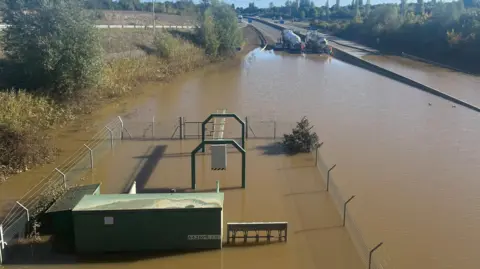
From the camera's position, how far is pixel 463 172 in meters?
16.1

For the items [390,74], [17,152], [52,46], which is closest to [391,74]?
[390,74]

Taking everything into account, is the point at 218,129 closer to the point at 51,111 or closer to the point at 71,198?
the point at 51,111

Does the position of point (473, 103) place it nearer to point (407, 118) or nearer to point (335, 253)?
point (407, 118)

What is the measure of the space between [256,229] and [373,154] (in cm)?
848

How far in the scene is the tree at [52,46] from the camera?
66.5 feet

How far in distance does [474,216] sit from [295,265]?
565 centimetres

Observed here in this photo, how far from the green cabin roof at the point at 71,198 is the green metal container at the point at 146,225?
0.65 metres

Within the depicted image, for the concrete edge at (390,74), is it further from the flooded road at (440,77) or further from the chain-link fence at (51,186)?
the chain-link fence at (51,186)

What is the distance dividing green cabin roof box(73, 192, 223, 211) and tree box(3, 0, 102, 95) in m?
11.7

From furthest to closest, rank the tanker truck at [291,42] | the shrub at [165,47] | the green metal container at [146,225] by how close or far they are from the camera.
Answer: the tanker truck at [291,42] → the shrub at [165,47] → the green metal container at [146,225]

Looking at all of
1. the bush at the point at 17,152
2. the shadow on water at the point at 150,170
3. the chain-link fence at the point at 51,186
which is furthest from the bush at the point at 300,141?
the bush at the point at 17,152

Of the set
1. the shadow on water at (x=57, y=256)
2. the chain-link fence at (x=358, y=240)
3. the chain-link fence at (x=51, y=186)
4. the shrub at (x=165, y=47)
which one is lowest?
the chain-link fence at (x=358, y=240)

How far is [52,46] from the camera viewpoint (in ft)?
66.8

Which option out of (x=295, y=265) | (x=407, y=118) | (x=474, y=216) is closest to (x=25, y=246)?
(x=295, y=265)
